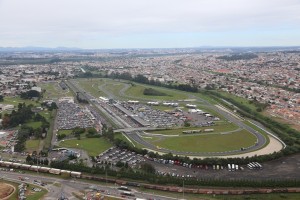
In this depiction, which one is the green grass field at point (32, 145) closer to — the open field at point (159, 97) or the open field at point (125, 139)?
the open field at point (125, 139)

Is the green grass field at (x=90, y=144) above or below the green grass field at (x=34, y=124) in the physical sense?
below

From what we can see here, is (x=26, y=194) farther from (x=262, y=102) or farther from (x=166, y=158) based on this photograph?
(x=262, y=102)

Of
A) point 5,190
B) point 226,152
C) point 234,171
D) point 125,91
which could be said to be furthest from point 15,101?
point 234,171

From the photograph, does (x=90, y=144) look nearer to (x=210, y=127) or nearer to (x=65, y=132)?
(x=65, y=132)

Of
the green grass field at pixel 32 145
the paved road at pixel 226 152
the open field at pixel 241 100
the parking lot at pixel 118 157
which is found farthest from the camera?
the open field at pixel 241 100

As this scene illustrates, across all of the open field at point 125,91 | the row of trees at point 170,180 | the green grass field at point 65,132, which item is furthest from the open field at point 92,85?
the row of trees at point 170,180

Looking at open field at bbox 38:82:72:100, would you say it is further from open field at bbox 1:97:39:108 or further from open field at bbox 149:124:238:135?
open field at bbox 149:124:238:135

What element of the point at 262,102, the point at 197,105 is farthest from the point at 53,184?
the point at 262,102
